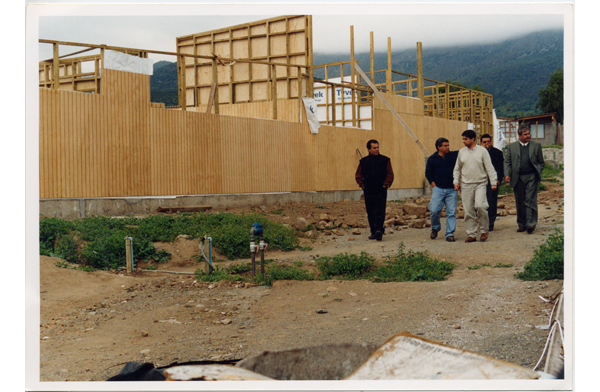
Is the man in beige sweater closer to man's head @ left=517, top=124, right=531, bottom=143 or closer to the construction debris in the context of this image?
man's head @ left=517, top=124, right=531, bottom=143

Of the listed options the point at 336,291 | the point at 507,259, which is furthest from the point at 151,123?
the point at 507,259

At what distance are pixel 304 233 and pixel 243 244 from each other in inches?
85.6

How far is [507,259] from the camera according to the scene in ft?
25.0

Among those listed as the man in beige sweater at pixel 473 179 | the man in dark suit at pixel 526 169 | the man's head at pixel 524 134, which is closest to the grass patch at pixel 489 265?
the man in beige sweater at pixel 473 179

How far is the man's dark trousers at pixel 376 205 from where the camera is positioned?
9.77m

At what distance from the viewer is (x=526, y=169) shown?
9367 millimetres

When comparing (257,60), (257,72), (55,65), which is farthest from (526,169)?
(257,72)

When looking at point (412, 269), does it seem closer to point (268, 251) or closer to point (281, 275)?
point (281, 275)

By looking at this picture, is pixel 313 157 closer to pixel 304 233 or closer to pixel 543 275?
pixel 304 233

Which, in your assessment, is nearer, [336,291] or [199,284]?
[336,291]

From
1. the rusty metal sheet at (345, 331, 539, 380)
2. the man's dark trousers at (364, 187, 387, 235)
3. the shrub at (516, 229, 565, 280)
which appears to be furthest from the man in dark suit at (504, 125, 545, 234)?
the rusty metal sheet at (345, 331, 539, 380)

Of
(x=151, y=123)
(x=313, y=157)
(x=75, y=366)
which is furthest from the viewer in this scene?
(x=313, y=157)

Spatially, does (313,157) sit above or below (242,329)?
above

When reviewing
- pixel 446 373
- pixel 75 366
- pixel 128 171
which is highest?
pixel 128 171
